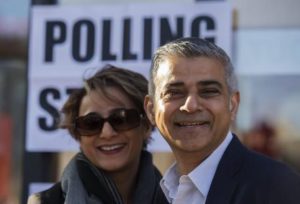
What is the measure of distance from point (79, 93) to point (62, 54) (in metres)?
0.65

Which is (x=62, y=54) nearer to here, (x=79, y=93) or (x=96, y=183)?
(x=79, y=93)

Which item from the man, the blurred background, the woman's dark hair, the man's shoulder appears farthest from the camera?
the blurred background

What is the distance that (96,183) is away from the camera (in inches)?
75.5

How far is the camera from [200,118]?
1.35 meters

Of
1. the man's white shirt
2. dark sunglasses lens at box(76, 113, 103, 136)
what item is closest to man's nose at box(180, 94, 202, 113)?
the man's white shirt

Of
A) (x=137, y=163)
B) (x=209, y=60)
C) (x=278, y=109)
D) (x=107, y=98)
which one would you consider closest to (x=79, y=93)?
(x=107, y=98)

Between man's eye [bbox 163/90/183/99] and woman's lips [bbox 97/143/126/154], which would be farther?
woman's lips [bbox 97/143/126/154]

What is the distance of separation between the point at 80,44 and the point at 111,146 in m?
0.83

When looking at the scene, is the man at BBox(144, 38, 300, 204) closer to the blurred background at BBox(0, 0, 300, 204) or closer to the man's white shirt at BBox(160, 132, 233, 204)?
the man's white shirt at BBox(160, 132, 233, 204)

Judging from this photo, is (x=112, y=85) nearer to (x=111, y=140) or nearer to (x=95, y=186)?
(x=111, y=140)

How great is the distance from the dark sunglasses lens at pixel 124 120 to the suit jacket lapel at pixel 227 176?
658 mm

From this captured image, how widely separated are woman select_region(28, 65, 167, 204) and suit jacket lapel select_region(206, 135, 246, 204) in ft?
1.99

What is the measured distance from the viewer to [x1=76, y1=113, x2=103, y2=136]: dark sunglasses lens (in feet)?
6.46

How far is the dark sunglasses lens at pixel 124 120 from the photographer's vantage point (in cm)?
195
